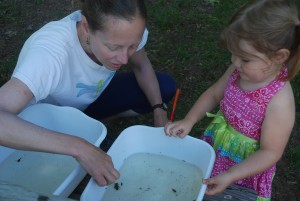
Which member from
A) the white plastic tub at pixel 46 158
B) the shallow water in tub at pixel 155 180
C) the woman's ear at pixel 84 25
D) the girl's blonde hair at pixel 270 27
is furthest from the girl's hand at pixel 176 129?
the woman's ear at pixel 84 25

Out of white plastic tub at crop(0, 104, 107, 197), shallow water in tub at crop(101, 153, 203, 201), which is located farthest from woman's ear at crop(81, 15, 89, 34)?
shallow water in tub at crop(101, 153, 203, 201)

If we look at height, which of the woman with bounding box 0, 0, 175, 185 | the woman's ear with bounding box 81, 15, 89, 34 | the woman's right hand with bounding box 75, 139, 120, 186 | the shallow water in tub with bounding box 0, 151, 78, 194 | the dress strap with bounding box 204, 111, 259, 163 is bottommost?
the shallow water in tub with bounding box 0, 151, 78, 194

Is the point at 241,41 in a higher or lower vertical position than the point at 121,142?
higher

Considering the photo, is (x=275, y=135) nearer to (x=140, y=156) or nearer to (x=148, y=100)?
(x=140, y=156)

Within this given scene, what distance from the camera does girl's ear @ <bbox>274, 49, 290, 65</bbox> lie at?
1.29 m

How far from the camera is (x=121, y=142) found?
1.54m

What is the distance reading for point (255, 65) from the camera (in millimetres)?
1329

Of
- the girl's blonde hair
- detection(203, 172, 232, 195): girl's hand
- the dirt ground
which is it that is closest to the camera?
the girl's blonde hair

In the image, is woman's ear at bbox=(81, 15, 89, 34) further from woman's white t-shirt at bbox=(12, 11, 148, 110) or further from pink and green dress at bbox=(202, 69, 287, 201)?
pink and green dress at bbox=(202, 69, 287, 201)

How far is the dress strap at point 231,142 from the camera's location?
1.54 meters

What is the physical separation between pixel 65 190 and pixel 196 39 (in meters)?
2.01

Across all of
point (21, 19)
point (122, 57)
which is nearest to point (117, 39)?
point (122, 57)

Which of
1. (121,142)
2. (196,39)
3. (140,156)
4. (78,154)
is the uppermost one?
(78,154)

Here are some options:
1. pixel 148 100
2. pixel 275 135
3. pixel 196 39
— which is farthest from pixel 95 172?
pixel 196 39
